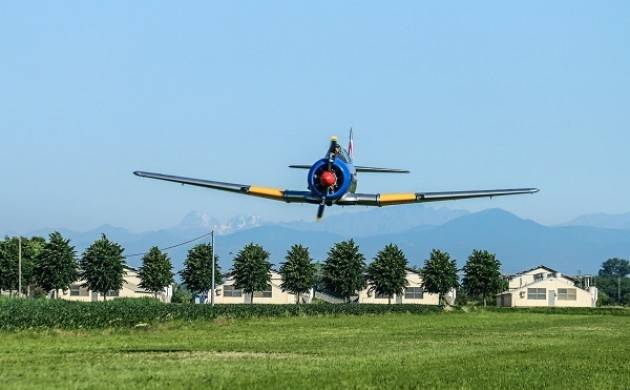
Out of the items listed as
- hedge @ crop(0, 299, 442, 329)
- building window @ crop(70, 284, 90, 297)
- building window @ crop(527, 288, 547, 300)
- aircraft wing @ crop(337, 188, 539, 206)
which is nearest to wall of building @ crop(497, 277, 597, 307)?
building window @ crop(527, 288, 547, 300)

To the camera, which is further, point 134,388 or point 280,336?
point 280,336

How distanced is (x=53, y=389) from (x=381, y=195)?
13.4 meters

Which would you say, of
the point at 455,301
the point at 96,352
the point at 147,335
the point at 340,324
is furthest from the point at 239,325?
the point at 455,301

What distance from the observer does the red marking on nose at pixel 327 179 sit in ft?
119

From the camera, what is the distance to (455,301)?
17550 cm

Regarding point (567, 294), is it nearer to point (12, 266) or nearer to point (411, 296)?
point (411, 296)

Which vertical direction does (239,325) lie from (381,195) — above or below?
below

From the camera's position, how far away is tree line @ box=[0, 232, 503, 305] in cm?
13462

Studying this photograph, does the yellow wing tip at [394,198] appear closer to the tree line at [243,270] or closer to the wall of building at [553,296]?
the tree line at [243,270]

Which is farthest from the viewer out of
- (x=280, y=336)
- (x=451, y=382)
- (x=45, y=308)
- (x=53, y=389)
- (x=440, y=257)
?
(x=440, y=257)

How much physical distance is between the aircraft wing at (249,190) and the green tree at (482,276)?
123018 mm

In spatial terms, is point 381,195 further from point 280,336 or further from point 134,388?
point 280,336

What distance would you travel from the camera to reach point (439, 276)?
507 feet

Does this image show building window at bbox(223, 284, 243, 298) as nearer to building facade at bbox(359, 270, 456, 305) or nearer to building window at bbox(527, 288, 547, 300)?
building facade at bbox(359, 270, 456, 305)
